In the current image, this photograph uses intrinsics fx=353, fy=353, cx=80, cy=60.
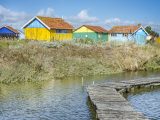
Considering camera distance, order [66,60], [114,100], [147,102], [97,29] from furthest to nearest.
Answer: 1. [97,29]
2. [66,60]
3. [147,102]
4. [114,100]

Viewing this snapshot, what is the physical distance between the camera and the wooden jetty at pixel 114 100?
21.1 metres

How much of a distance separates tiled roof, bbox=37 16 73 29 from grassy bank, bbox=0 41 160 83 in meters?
15.9

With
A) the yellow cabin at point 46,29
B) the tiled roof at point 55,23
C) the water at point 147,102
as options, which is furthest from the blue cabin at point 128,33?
the water at point 147,102

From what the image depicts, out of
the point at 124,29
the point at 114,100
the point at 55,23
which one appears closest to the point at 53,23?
the point at 55,23

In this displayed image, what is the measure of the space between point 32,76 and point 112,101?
15531 mm

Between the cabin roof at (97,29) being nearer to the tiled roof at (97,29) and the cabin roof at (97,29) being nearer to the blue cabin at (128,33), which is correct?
the tiled roof at (97,29)

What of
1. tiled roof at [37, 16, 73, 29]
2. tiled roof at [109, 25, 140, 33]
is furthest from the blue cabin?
tiled roof at [37, 16, 73, 29]

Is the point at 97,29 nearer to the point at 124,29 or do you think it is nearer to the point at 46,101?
the point at 124,29

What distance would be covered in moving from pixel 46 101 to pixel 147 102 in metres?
8.31

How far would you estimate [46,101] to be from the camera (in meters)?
28.1

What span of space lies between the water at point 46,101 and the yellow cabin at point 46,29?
29965 millimetres

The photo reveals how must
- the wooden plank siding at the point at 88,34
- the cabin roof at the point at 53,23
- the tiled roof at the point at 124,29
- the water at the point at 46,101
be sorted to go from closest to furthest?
the water at the point at 46,101
the cabin roof at the point at 53,23
the tiled roof at the point at 124,29
the wooden plank siding at the point at 88,34

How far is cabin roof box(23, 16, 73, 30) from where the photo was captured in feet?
223

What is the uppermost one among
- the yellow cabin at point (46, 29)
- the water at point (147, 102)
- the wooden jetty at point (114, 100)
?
the yellow cabin at point (46, 29)
